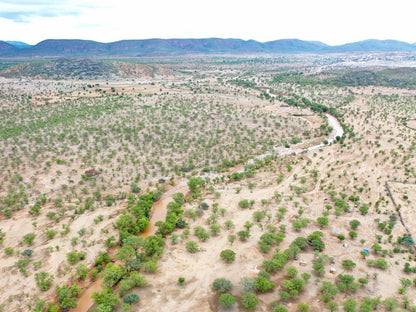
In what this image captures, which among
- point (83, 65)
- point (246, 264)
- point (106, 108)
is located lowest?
point (246, 264)

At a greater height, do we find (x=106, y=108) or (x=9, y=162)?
(x=106, y=108)

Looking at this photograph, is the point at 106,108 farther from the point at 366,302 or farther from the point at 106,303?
the point at 366,302

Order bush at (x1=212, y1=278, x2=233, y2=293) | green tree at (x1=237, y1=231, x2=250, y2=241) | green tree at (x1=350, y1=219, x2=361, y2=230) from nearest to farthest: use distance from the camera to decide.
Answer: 1. bush at (x1=212, y1=278, x2=233, y2=293)
2. green tree at (x1=237, y1=231, x2=250, y2=241)
3. green tree at (x1=350, y1=219, x2=361, y2=230)

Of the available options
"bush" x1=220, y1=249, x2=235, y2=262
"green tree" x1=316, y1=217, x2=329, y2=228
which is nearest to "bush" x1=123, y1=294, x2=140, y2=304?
"bush" x1=220, y1=249, x2=235, y2=262

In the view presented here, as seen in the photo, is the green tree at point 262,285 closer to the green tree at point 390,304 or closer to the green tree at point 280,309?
the green tree at point 280,309

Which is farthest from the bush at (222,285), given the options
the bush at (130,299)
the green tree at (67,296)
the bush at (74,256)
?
the bush at (74,256)

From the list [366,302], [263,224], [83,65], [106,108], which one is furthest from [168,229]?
[83,65]

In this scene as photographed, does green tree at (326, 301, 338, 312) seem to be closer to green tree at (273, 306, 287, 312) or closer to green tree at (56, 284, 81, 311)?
green tree at (273, 306, 287, 312)
